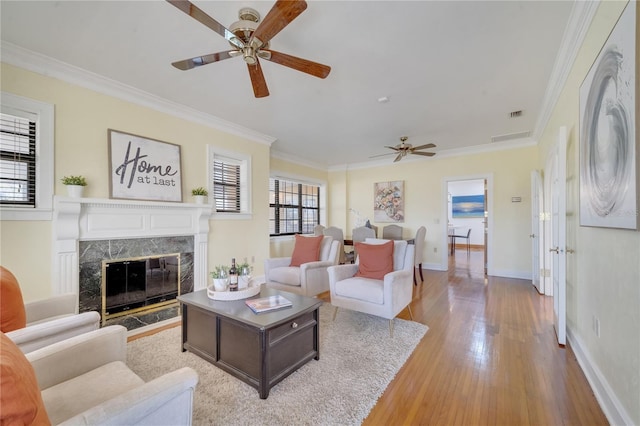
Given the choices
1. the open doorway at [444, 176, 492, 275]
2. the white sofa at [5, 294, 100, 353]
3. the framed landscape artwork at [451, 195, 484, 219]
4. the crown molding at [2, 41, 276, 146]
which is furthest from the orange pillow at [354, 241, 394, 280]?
the framed landscape artwork at [451, 195, 484, 219]

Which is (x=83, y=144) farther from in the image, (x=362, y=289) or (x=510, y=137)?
(x=510, y=137)

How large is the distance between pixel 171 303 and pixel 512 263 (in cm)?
573

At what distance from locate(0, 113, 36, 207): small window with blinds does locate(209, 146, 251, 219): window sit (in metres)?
1.78

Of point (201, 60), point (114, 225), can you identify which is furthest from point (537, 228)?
point (114, 225)

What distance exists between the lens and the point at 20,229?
236cm

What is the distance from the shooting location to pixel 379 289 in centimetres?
264

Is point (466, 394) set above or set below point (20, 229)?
below

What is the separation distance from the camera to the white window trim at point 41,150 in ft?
7.80

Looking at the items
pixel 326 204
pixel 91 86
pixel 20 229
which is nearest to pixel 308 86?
pixel 91 86

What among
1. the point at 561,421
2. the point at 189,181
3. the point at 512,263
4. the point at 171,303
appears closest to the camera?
the point at 561,421

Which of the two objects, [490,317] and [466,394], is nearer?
[466,394]

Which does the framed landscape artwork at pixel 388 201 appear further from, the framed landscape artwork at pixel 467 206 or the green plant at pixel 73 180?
the green plant at pixel 73 180

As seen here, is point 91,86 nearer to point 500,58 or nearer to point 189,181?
point 189,181

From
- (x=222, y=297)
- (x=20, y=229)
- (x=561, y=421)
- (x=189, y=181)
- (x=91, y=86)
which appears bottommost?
(x=561, y=421)
